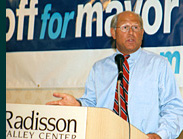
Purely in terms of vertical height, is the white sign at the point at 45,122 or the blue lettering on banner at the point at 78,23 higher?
the blue lettering on banner at the point at 78,23

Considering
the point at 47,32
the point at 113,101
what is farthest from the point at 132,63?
the point at 47,32

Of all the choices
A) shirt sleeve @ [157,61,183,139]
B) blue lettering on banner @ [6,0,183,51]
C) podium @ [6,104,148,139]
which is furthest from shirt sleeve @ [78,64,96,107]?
podium @ [6,104,148,139]

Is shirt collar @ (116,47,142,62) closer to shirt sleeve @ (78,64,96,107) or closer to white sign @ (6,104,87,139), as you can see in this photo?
shirt sleeve @ (78,64,96,107)

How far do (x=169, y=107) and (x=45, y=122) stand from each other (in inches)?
38.1

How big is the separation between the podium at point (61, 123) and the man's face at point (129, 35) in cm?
105

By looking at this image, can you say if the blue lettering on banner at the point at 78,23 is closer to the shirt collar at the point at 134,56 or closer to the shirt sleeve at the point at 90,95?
the shirt collar at the point at 134,56

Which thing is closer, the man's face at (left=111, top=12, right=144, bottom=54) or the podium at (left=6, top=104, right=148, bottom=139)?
the podium at (left=6, top=104, right=148, bottom=139)

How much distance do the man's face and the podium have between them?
41.3 inches

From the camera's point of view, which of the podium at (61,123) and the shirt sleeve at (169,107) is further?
the shirt sleeve at (169,107)

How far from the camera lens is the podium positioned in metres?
1.32

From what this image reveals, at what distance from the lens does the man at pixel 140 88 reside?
6.49 ft

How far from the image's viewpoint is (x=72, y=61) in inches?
134

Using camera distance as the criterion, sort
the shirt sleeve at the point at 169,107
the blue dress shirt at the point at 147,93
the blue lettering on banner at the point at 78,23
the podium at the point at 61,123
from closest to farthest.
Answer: the podium at the point at 61,123 → the shirt sleeve at the point at 169,107 → the blue dress shirt at the point at 147,93 → the blue lettering on banner at the point at 78,23

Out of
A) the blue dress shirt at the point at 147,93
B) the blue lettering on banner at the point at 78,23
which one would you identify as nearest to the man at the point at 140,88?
the blue dress shirt at the point at 147,93
